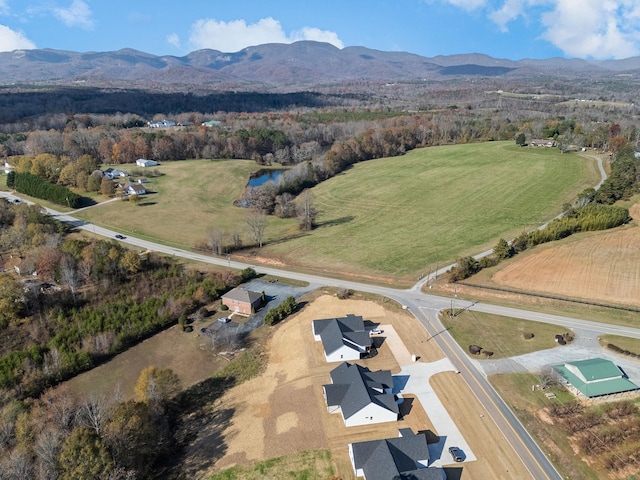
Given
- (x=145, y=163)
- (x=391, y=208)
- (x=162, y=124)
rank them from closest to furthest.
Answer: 1. (x=391, y=208)
2. (x=145, y=163)
3. (x=162, y=124)

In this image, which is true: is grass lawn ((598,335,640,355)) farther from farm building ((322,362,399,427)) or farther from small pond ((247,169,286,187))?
small pond ((247,169,286,187))

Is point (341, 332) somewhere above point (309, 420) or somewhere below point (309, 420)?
above

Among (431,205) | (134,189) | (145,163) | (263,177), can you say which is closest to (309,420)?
(431,205)

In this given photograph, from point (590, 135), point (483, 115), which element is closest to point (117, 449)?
point (590, 135)

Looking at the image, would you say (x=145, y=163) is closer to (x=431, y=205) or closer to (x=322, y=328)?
(x=431, y=205)

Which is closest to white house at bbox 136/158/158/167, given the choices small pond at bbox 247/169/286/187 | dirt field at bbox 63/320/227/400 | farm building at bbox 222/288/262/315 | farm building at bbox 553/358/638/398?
small pond at bbox 247/169/286/187

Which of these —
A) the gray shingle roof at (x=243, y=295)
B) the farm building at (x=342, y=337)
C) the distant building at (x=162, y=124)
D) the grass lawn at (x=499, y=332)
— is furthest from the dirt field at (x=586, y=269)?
the distant building at (x=162, y=124)

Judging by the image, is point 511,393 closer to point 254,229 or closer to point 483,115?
point 254,229
